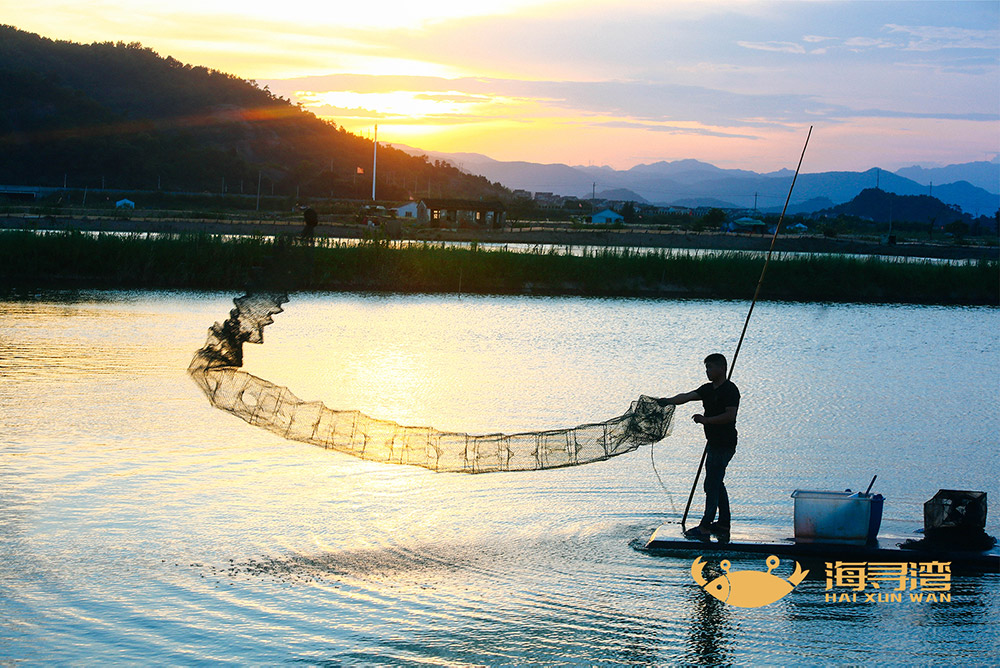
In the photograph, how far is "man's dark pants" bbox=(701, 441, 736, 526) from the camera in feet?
26.3

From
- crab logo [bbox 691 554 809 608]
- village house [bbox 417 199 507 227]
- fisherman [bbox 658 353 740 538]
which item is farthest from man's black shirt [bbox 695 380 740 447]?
village house [bbox 417 199 507 227]

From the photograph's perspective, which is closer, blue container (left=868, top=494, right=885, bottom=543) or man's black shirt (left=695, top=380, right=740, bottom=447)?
man's black shirt (left=695, top=380, right=740, bottom=447)

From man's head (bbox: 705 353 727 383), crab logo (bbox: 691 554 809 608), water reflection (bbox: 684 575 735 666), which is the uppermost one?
man's head (bbox: 705 353 727 383)

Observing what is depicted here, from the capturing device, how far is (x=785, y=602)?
24.1ft

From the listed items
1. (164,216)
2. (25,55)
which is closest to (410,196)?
(164,216)

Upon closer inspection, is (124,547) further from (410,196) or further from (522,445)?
(410,196)

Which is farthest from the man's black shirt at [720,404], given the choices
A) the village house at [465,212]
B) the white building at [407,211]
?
the white building at [407,211]

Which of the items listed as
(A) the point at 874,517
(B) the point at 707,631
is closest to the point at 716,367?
(A) the point at 874,517

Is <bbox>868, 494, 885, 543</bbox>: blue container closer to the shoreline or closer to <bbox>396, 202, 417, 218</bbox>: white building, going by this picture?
the shoreline

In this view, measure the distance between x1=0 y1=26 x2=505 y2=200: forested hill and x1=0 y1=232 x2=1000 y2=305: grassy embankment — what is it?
216ft

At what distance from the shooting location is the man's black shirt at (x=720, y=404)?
7.90 meters

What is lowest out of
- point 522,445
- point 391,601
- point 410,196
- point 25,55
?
point 391,601

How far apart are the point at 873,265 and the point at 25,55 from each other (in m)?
144

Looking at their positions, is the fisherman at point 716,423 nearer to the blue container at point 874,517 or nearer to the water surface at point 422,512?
the water surface at point 422,512
